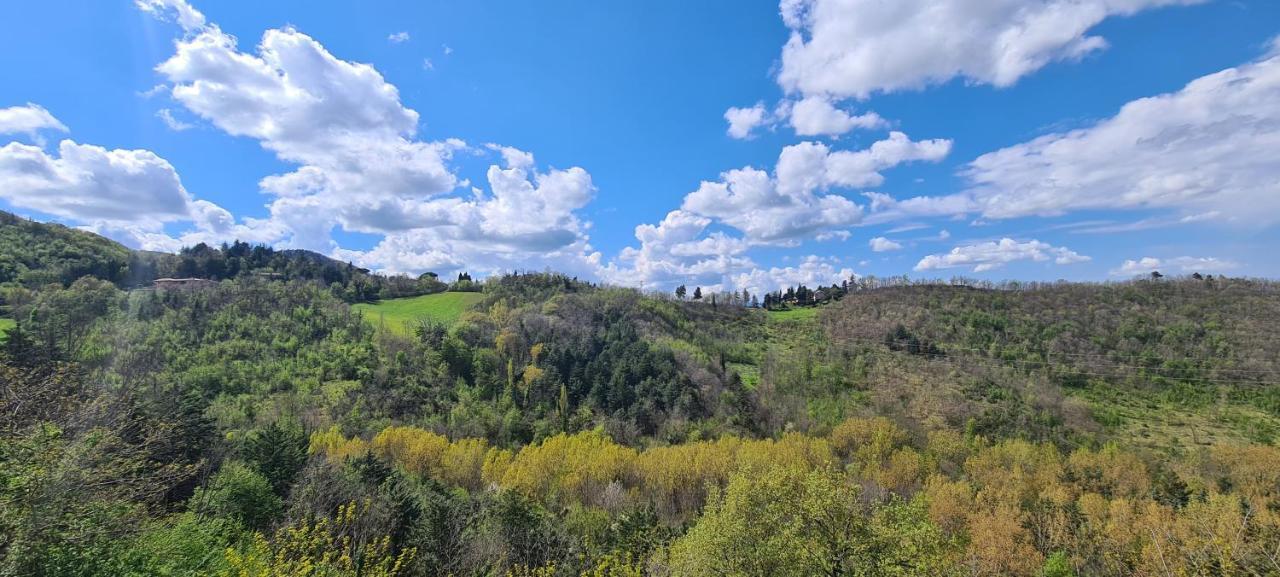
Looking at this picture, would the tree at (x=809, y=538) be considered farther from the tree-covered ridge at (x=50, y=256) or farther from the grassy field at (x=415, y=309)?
the tree-covered ridge at (x=50, y=256)

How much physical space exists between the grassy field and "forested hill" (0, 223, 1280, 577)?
342 cm

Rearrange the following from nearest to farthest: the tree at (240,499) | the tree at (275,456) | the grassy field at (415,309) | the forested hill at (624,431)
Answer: the forested hill at (624,431), the tree at (240,499), the tree at (275,456), the grassy field at (415,309)

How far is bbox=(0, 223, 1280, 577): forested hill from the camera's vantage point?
20.5 meters

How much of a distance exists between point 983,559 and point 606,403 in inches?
2349

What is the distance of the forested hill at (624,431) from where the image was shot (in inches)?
805

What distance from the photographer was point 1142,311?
120562 millimetres

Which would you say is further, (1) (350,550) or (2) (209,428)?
(2) (209,428)

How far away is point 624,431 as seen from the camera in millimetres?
77500

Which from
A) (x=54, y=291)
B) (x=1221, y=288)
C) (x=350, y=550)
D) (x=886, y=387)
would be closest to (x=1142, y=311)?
(x=1221, y=288)

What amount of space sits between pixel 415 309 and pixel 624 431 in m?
71.1

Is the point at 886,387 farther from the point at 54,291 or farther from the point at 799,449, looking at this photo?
the point at 54,291

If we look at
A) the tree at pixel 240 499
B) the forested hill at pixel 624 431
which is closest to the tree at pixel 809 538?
the forested hill at pixel 624 431

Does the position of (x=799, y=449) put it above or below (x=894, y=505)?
below

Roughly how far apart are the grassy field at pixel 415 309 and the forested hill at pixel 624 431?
135 inches
